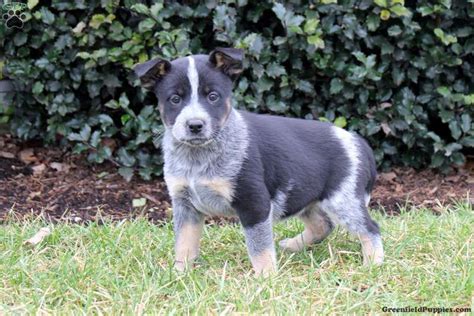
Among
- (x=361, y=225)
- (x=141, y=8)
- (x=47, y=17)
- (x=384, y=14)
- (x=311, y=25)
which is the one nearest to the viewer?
(x=361, y=225)

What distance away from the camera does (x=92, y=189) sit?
7.16 m

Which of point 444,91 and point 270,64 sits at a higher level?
point 270,64

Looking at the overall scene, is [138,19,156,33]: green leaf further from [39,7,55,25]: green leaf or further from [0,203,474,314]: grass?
[0,203,474,314]: grass

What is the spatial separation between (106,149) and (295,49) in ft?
6.83

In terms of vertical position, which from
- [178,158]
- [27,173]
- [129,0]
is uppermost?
[129,0]

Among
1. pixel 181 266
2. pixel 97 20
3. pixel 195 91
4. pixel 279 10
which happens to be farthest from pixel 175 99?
pixel 97 20

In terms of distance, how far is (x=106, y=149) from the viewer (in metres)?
7.31

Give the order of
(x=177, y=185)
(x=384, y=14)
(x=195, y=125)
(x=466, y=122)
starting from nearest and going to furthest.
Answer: (x=195, y=125) < (x=177, y=185) < (x=384, y=14) < (x=466, y=122)

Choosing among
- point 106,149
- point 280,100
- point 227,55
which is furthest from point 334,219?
point 106,149

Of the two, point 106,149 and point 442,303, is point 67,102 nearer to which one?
point 106,149

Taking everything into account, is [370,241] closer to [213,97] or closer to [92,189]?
[213,97]

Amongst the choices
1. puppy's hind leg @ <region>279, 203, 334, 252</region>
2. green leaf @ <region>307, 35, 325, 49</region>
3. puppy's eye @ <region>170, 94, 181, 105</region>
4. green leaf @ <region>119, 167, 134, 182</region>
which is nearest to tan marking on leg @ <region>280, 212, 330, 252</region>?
puppy's hind leg @ <region>279, 203, 334, 252</region>

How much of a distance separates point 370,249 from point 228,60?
1.60 meters

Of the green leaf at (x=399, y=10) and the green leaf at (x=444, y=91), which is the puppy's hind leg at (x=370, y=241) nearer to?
the green leaf at (x=399, y=10)
